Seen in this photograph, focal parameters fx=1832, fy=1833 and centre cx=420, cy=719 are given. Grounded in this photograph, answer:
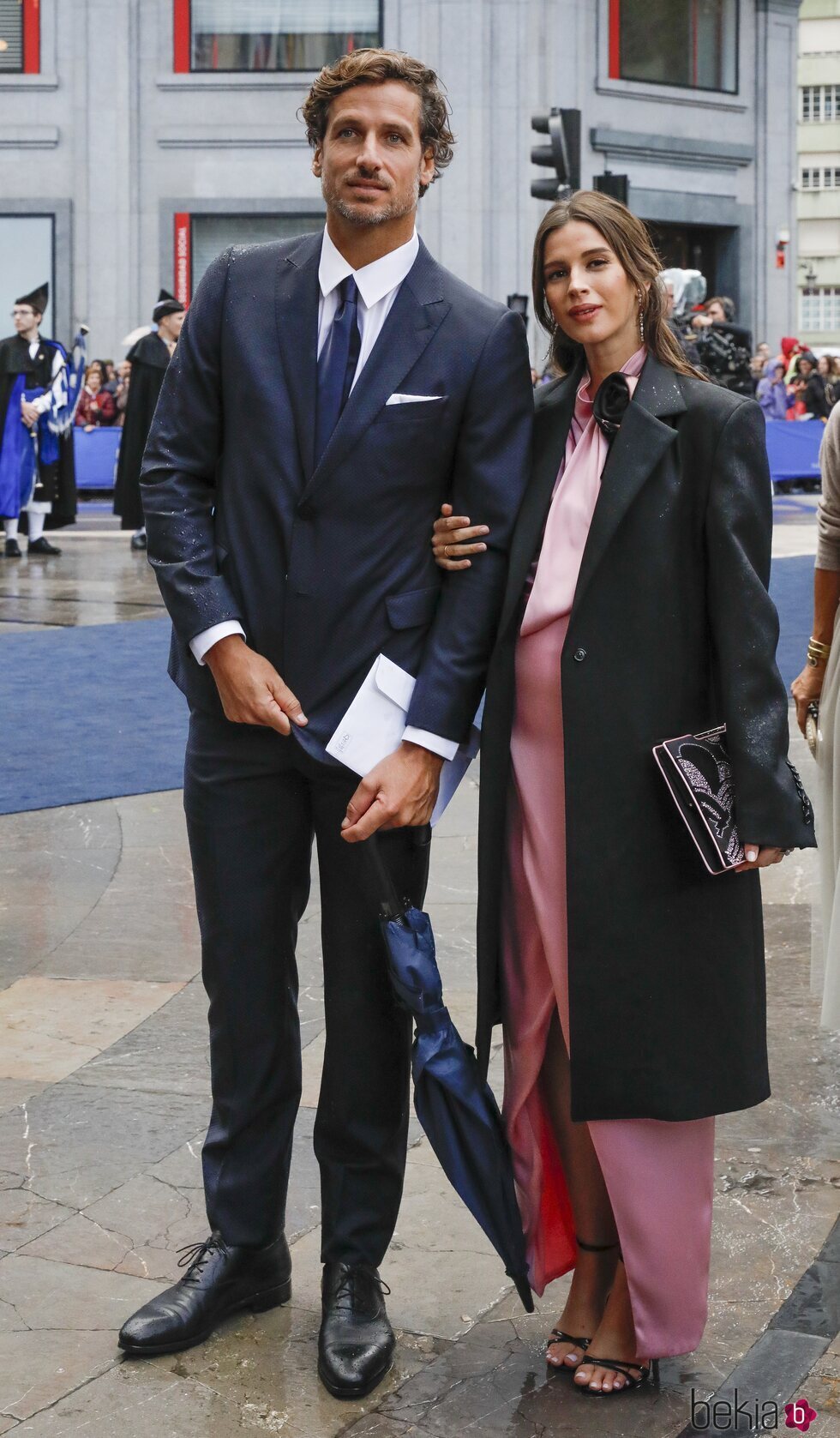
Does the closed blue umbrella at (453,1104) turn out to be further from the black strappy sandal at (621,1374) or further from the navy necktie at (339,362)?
the navy necktie at (339,362)

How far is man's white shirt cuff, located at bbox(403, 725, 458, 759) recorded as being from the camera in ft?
9.46

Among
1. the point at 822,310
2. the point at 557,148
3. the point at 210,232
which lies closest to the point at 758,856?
the point at 557,148

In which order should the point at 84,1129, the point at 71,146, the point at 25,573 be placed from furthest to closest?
1. the point at 71,146
2. the point at 25,573
3. the point at 84,1129

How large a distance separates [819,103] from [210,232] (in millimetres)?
49057

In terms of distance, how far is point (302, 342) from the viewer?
115 inches

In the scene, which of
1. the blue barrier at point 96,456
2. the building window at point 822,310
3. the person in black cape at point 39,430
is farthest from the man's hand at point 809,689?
the building window at point 822,310

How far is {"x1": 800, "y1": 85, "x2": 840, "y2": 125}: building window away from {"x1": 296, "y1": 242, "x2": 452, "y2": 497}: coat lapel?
7079 centimetres

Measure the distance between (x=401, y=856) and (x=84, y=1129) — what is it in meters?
1.28

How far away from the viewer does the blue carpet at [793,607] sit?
9555 mm

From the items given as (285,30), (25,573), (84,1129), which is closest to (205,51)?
(285,30)

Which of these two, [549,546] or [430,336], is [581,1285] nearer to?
[549,546]

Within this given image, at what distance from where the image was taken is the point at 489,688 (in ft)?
9.60

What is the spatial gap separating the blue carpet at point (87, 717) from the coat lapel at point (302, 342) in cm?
403

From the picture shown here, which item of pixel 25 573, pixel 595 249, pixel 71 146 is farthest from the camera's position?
pixel 71 146
